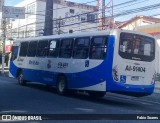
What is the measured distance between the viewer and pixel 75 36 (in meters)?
17.3

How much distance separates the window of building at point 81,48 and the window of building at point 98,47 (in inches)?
16.5

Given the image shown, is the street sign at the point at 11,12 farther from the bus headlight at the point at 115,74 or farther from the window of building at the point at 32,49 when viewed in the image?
the bus headlight at the point at 115,74

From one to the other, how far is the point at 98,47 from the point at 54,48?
406cm

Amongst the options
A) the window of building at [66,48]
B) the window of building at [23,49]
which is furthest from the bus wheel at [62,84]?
the window of building at [23,49]

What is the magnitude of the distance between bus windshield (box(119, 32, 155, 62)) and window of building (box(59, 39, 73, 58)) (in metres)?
3.27

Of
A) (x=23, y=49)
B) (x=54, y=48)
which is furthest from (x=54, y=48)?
Answer: (x=23, y=49)

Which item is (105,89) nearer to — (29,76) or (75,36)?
(75,36)

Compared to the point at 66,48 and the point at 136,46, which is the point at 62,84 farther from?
the point at 136,46

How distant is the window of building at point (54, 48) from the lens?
61.3 ft

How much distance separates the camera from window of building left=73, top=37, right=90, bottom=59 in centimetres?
1630

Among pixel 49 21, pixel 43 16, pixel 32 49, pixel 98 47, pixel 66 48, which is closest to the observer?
pixel 98 47

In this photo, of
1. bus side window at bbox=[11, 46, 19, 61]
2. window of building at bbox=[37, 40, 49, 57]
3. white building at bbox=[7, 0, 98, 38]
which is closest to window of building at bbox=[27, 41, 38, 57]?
window of building at bbox=[37, 40, 49, 57]

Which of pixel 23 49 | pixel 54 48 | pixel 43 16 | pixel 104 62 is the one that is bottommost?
pixel 104 62

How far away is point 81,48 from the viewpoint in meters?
16.7
